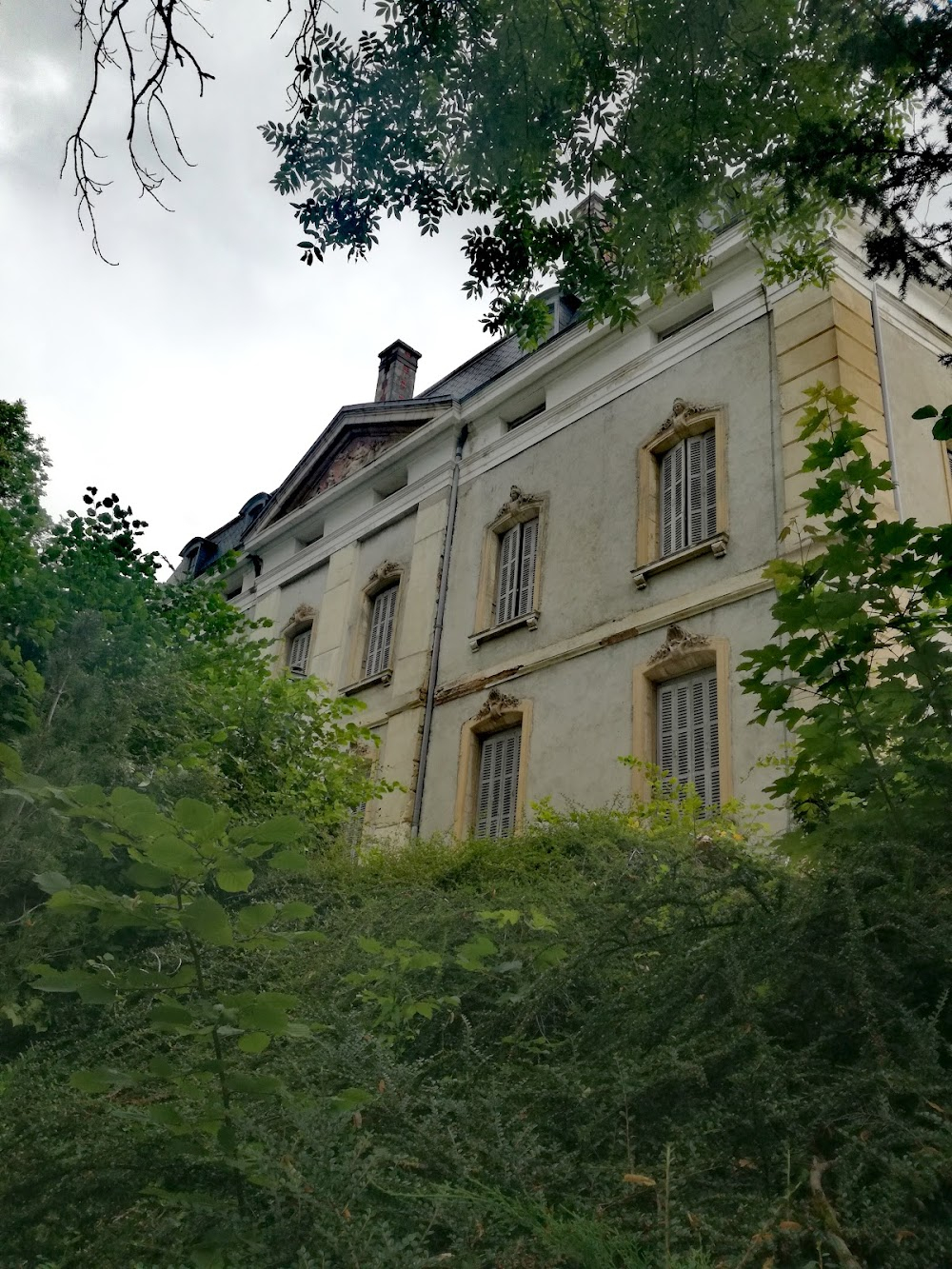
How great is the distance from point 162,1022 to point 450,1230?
904 millimetres

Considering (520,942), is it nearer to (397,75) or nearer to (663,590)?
(397,75)

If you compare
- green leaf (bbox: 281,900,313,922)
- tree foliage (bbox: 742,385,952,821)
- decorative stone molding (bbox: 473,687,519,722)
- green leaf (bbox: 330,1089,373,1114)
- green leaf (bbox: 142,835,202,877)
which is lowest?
green leaf (bbox: 330,1089,373,1114)

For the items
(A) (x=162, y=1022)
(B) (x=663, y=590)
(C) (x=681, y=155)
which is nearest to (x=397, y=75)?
(C) (x=681, y=155)

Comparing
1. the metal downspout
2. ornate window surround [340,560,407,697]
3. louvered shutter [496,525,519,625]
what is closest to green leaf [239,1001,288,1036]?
the metal downspout

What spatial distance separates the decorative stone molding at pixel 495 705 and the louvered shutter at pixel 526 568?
119 cm

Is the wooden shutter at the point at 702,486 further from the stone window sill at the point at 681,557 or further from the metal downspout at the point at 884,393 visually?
the metal downspout at the point at 884,393

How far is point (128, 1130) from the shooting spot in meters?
2.96

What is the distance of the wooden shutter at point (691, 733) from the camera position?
10953mm

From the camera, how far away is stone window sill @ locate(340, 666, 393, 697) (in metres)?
16.2

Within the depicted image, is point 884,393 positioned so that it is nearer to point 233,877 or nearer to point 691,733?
point 691,733

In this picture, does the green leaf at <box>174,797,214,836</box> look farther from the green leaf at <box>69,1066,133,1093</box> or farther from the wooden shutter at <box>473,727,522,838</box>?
the wooden shutter at <box>473,727,522,838</box>

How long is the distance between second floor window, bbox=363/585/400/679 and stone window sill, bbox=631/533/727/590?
555 cm

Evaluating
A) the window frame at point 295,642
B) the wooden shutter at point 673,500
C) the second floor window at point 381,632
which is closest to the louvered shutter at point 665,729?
the wooden shutter at point 673,500

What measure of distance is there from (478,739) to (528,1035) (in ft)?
34.4
